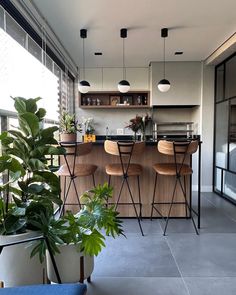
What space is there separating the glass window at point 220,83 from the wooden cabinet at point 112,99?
1.43 m

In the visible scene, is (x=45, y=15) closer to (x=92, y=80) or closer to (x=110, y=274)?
(x=92, y=80)

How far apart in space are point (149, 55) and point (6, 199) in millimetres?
3909

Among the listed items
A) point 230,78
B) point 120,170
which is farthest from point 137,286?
point 230,78

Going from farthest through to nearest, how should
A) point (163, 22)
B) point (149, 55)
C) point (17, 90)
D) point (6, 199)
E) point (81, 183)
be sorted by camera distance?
point (149, 55)
point (81, 183)
point (163, 22)
point (17, 90)
point (6, 199)

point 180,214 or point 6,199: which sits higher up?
point 6,199

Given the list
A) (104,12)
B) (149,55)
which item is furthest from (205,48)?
(104,12)

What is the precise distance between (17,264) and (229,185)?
3.98m

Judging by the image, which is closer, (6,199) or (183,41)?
(6,199)

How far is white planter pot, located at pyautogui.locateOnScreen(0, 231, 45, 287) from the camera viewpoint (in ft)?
5.25

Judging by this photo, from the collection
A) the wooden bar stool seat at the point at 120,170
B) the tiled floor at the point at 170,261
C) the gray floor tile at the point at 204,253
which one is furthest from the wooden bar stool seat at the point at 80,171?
the gray floor tile at the point at 204,253

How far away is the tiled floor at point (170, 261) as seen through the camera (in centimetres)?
195

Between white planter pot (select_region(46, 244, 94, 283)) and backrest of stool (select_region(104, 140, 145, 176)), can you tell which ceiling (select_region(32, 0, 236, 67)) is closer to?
backrest of stool (select_region(104, 140, 145, 176))

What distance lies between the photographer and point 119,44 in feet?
13.3

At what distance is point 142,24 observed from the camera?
3.33 meters
